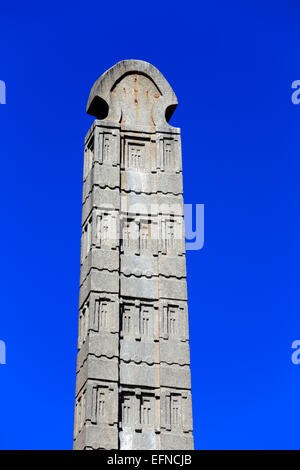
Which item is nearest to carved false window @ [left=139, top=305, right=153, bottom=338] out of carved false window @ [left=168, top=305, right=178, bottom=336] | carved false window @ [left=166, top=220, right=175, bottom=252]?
carved false window @ [left=168, top=305, right=178, bottom=336]

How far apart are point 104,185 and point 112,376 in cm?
380

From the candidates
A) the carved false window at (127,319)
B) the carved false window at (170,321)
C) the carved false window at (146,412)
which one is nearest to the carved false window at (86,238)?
the carved false window at (127,319)

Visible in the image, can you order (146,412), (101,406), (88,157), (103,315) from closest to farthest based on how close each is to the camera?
(101,406), (146,412), (103,315), (88,157)

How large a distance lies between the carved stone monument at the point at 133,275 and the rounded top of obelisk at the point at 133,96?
20 mm

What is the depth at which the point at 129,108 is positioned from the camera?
62.8 feet

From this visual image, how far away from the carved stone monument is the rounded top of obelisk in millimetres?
20

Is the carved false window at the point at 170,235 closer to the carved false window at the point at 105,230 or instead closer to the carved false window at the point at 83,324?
the carved false window at the point at 105,230

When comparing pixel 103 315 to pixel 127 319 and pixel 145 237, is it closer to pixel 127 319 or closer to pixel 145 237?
pixel 127 319

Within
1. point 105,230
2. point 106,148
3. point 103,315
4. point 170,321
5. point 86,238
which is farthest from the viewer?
point 106,148

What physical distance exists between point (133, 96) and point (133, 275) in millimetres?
3933

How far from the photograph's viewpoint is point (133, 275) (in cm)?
1745

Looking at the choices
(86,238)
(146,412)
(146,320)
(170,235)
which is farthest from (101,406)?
(170,235)

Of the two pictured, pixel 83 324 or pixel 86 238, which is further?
pixel 86 238
